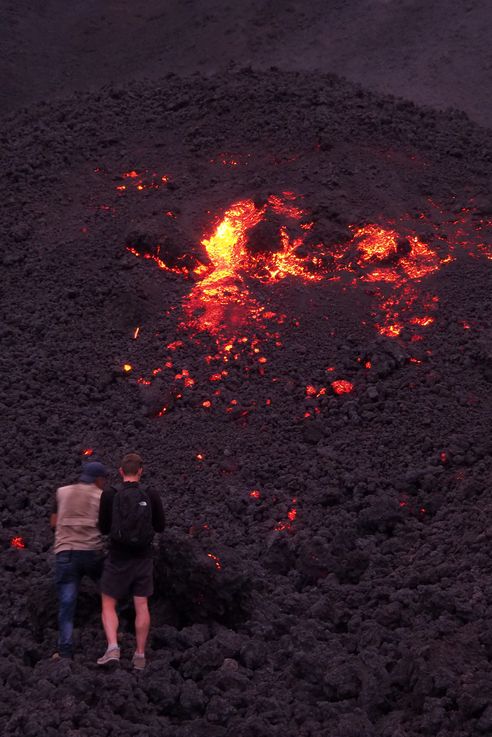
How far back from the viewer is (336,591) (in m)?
6.53

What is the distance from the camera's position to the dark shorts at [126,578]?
5434 mm

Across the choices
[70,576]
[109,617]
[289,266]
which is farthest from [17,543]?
[289,266]

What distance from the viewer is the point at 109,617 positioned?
5398mm

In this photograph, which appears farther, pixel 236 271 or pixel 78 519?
pixel 236 271

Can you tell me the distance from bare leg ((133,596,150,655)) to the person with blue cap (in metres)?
0.46

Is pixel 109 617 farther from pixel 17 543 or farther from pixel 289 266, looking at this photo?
pixel 289 266

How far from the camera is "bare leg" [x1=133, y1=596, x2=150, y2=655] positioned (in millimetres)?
5282

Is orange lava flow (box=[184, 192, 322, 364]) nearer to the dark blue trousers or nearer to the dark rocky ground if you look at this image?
the dark blue trousers

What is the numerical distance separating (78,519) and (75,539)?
5.5 inches

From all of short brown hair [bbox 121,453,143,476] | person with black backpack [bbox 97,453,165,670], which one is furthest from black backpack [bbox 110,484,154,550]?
short brown hair [bbox 121,453,143,476]

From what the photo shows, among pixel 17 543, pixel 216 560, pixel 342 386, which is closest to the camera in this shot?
pixel 216 560

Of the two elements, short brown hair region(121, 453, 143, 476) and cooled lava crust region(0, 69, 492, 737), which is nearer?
Result: cooled lava crust region(0, 69, 492, 737)

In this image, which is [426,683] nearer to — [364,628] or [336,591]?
[364,628]

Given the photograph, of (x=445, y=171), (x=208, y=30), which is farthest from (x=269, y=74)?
(x=208, y=30)
